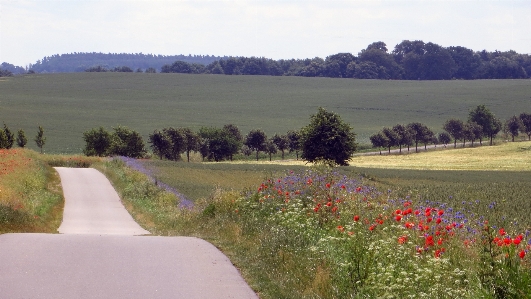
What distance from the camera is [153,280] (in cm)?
831

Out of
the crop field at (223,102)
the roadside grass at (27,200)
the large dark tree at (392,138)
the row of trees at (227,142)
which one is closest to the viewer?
the roadside grass at (27,200)

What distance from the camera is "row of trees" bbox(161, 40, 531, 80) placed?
6831 inches

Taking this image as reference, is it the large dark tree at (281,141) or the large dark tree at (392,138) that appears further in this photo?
the large dark tree at (392,138)

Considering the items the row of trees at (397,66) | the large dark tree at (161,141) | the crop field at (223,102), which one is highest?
the row of trees at (397,66)

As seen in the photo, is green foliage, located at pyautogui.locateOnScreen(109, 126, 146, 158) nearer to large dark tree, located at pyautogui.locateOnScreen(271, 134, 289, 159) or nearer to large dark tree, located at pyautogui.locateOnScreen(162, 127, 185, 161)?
large dark tree, located at pyautogui.locateOnScreen(162, 127, 185, 161)

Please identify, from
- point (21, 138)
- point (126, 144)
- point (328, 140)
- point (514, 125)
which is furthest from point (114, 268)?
point (514, 125)

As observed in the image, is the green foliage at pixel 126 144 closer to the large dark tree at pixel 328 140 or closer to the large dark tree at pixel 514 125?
the large dark tree at pixel 328 140

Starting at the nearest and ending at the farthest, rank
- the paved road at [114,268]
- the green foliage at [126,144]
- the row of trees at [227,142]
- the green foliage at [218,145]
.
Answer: the paved road at [114,268] < the row of trees at [227,142] < the green foliage at [126,144] < the green foliage at [218,145]

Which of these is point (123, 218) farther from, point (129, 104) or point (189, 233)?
point (129, 104)

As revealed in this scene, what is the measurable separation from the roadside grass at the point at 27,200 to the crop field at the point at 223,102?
42.3 m

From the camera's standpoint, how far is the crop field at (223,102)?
97312mm

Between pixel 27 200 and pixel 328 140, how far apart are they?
32451 millimetres

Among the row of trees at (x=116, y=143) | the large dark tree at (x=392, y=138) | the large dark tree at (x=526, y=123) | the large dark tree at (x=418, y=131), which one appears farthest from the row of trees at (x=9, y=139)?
the large dark tree at (x=526, y=123)

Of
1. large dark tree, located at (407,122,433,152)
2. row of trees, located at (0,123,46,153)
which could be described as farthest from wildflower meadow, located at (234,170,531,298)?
large dark tree, located at (407,122,433,152)
